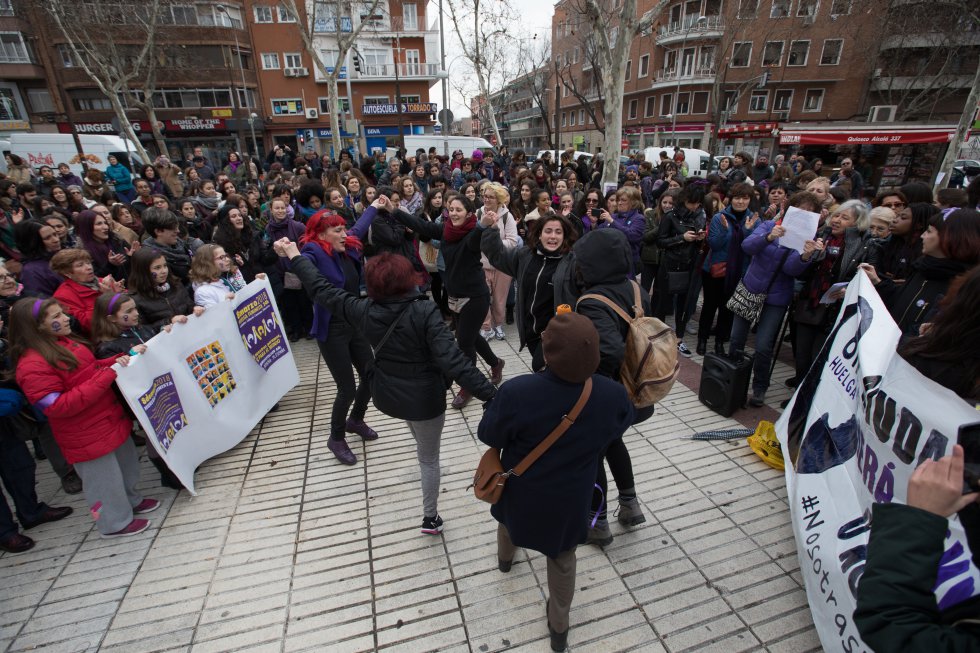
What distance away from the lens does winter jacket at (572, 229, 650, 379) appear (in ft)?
8.09

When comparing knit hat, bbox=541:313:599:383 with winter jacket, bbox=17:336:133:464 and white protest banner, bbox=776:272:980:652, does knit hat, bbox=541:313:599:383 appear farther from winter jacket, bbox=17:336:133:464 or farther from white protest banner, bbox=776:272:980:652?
winter jacket, bbox=17:336:133:464

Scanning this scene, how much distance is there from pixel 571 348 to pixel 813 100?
44.2 m

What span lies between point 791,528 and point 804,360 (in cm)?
184

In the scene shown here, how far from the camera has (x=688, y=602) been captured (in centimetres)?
264

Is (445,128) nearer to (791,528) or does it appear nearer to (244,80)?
(791,528)

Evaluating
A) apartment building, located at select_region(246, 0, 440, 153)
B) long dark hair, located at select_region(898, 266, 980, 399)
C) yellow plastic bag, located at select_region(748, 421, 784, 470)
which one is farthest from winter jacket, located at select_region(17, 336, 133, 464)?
apartment building, located at select_region(246, 0, 440, 153)

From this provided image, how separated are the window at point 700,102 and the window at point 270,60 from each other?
32028 mm

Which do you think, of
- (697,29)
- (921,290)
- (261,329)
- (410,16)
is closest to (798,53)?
(697,29)

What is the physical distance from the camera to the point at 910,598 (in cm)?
113

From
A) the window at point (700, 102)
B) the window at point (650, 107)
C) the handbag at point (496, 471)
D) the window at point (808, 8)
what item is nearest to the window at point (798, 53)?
the window at point (808, 8)

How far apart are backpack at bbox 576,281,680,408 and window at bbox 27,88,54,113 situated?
4418cm

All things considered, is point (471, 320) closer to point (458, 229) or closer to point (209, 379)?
point (458, 229)

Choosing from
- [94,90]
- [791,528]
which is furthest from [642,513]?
[94,90]

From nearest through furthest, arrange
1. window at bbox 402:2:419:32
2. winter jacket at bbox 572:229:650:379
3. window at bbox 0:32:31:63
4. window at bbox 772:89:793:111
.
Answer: winter jacket at bbox 572:229:650:379 → window at bbox 0:32:31:63 → window at bbox 772:89:793:111 → window at bbox 402:2:419:32
